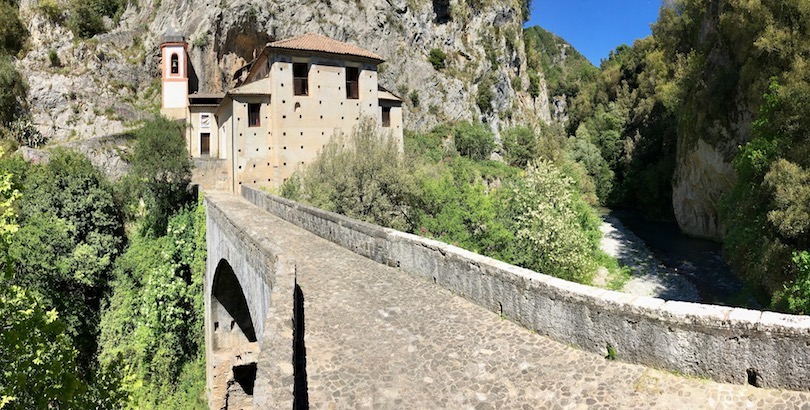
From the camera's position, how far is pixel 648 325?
5.12 meters

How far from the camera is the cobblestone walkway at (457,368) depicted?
187 inches

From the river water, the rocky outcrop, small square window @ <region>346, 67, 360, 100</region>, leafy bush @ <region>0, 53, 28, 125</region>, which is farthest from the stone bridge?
leafy bush @ <region>0, 53, 28, 125</region>

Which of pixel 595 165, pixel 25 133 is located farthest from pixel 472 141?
pixel 25 133

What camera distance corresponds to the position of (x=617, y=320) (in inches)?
212

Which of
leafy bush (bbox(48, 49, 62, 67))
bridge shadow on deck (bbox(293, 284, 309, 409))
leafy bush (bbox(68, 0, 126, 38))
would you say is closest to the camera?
bridge shadow on deck (bbox(293, 284, 309, 409))

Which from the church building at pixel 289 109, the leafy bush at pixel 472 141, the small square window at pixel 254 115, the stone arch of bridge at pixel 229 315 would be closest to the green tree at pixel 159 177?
the church building at pixel 289 109

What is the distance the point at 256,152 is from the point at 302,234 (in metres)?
16.6

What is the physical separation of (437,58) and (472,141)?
10543 mm

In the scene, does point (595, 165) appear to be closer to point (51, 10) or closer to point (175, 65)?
point (175, 65)

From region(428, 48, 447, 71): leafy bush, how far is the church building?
916 inches

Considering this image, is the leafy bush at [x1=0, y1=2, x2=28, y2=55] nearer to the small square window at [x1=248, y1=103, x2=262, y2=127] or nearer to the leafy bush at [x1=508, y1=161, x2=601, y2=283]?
the small square window at [x1=248, y1=103, x2=262, y2=127]

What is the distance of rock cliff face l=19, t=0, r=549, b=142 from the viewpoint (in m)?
41.8

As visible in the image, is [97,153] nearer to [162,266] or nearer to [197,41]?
[197,41]

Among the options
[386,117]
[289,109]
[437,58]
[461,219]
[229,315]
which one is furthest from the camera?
[437,58]
